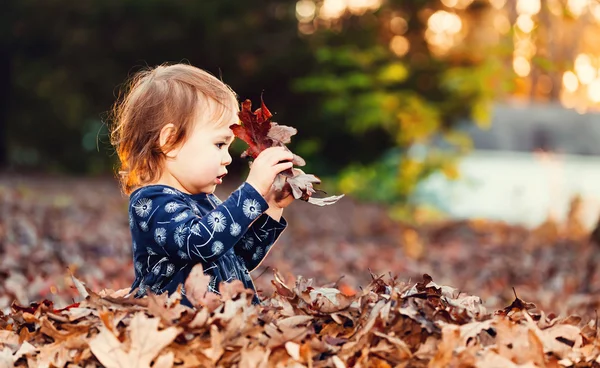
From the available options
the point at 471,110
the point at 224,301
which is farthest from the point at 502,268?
the point at 471,110

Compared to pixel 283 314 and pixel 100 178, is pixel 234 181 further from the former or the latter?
pixel 283 314

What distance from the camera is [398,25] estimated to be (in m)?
15.8

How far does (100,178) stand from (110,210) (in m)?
8.48

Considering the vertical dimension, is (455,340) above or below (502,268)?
below

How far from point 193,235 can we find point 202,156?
35 cm

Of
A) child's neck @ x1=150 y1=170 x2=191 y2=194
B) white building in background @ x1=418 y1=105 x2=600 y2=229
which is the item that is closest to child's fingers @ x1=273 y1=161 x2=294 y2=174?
child's neck @ x1=150 y1=170 x2=191 y2=194

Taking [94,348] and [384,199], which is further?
[384,199]

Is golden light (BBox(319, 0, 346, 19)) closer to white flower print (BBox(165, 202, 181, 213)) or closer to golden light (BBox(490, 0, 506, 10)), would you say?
golden light (BBox(490, 0, 506, 10))

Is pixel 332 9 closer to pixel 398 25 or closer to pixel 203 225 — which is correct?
pixel 398 25

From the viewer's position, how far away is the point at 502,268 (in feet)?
24.0

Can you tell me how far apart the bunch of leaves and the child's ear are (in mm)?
240

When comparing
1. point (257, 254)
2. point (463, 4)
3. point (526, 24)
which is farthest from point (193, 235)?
point (463, 4)

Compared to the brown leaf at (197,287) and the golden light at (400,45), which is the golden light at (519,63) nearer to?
the golden light at (400,45)

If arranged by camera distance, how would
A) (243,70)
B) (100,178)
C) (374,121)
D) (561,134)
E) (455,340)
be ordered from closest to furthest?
(455,340) → (374,121) → (243,70) → (100,178) → (561,134)
